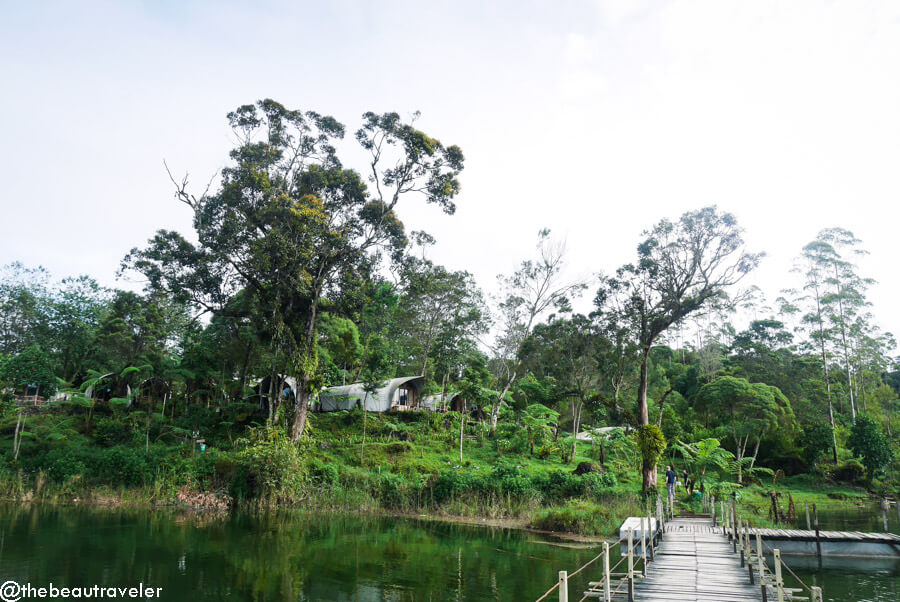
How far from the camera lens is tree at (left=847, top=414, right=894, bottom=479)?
32.8 meters

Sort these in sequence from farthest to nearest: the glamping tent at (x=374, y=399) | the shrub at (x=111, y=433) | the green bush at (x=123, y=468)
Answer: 1. the glamping tent at (x=374, y=399)
2. the shrub at (x=111, y=433)
3. the green bush at (x=123, y=468)

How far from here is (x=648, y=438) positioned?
75.2 feet

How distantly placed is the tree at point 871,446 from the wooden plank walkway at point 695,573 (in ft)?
74.9

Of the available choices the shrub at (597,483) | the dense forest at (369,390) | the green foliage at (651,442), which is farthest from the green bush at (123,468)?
the green foliage at (651,442)

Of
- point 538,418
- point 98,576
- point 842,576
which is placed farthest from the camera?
point 538,418

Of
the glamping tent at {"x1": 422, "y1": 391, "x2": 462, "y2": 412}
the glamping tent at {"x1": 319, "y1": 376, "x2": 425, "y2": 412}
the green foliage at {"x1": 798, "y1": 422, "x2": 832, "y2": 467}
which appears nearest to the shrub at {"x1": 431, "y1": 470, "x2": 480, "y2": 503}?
the glamping tent at {"x1": 319, "y1": 376, "x2": 425, "y2": 412}

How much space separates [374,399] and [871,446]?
99.9 feet

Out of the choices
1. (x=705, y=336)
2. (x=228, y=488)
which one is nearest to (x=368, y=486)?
(x=228, y=488)

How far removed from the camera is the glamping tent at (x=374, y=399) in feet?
120

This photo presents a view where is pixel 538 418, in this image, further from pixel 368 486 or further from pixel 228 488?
pixel 228 488

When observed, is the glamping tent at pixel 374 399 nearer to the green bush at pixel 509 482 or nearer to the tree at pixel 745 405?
the green bush at pixel 509 482

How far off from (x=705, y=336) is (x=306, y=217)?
56.6 m

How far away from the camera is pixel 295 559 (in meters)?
14.3

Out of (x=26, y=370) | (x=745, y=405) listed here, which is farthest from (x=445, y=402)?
(x=26, y=370)
